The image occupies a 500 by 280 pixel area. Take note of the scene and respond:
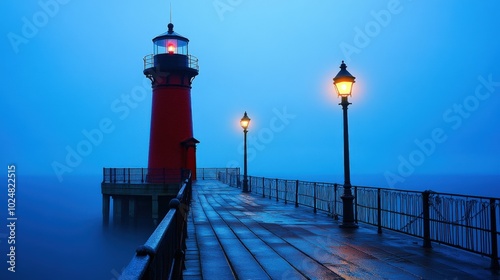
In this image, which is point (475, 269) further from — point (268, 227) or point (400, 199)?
point (268, 227)

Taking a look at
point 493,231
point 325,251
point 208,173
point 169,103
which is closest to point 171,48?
point 169,103

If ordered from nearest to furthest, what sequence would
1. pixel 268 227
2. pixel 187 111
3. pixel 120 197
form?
1. pixel 268 227
2. pixel 120 197
3. pixel 187 111

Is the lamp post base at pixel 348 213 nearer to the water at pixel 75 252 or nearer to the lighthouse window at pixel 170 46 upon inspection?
the water at pixel 75 252

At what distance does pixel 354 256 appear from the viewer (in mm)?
8500

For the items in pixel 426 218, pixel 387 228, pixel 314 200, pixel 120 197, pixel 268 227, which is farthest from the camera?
pixel 120 197

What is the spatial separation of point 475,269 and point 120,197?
29.7 m

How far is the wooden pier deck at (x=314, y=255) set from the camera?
7090 millimetres

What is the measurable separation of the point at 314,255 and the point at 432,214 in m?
2.65

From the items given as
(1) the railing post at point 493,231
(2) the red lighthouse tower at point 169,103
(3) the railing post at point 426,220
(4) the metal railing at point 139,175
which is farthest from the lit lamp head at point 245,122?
(1) the railing post at point 493,231

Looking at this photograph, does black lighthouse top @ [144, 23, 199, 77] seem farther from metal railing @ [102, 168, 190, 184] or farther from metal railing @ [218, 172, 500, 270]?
metal railing @ [218, 172, 500, 270]

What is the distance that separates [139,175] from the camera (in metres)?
33.8

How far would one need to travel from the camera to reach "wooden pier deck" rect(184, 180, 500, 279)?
709 centimetres

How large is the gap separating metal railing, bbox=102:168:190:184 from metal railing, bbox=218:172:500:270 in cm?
1828

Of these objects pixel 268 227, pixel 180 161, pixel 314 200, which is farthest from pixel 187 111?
pixel 268 227
